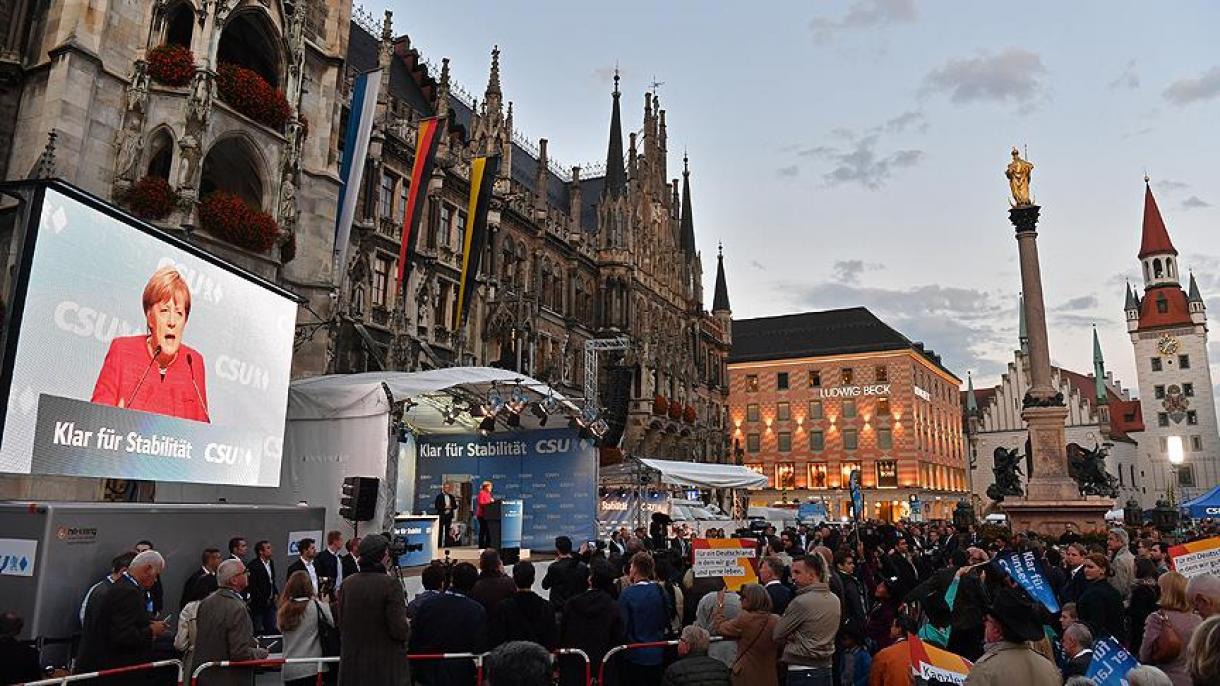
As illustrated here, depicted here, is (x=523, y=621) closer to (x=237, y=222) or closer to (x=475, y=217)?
(x=237, y=222)

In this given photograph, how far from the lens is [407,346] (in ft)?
88.5

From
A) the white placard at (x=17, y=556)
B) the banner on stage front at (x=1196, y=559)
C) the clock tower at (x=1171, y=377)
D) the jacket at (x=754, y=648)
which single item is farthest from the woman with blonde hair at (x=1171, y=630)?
the clock tower at (x=1171, y=377)

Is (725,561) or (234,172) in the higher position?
(234,172)

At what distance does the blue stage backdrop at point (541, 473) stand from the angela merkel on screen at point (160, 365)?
10770 mm

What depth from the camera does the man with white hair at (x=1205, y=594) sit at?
5527 mm

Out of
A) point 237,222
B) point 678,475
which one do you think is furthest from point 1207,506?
point 237,222

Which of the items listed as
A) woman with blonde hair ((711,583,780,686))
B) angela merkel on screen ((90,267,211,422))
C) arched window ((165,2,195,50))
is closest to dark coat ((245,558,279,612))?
angela merkel on screen ((90,267,211,422))

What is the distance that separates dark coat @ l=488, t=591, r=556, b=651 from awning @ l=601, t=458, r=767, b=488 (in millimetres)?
18663

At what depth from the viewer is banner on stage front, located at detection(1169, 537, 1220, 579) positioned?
7.09 m

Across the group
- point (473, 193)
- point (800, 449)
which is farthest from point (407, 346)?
point (800, 449)

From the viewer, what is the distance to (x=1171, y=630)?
555cm

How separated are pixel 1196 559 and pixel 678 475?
19733 millimetres

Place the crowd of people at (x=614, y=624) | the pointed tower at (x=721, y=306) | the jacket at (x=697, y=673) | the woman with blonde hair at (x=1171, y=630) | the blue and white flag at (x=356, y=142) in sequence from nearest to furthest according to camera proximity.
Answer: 1. the jacket at (x=697, y=673)
2. the woman with blonde hair at (x=1171, y=630)
3. the crowd of people at (x=614, y=624)
4. the blue and white flag at (x=356, y=142)
5. the pointed tower at (x=721, y=306)

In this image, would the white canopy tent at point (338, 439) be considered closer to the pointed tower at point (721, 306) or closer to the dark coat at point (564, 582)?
the dark coat at point (564, 582)
